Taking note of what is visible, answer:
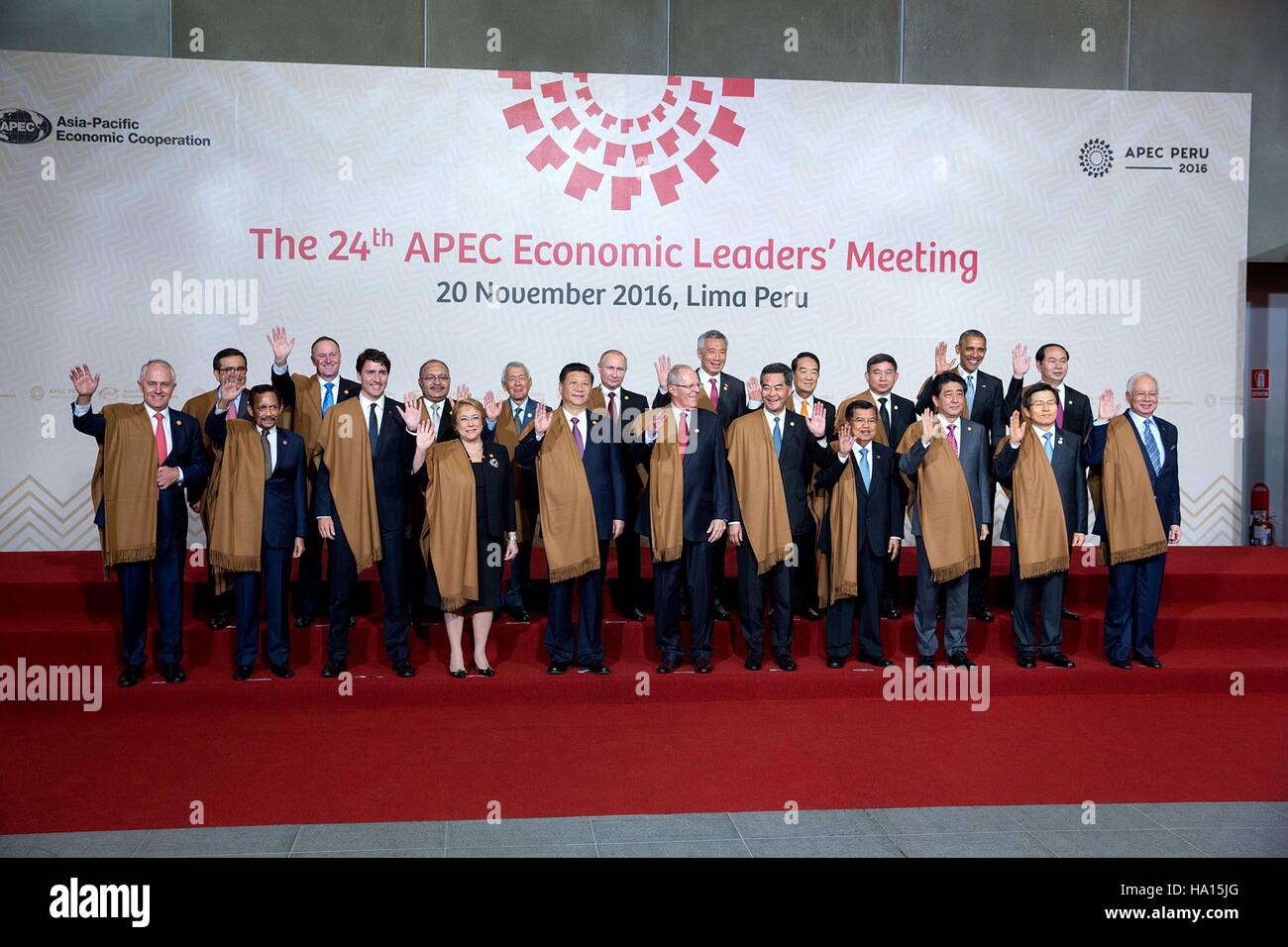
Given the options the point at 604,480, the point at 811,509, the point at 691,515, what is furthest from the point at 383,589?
the point at 811,509

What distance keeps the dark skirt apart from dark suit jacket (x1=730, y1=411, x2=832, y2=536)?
111cm

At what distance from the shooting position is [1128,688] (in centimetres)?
492

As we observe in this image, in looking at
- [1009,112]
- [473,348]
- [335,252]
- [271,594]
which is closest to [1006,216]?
[1009,112]

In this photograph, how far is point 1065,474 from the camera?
5039 millimetres

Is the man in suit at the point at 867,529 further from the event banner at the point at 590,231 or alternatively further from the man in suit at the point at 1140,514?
the event banner at the point at 590,231

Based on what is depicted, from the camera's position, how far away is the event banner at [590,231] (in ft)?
21.3

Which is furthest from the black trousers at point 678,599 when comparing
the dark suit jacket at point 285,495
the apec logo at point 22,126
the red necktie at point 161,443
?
the apec logo at point 22,126

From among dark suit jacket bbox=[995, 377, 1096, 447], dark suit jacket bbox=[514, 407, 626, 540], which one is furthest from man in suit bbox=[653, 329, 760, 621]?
dark suit jacket bbox=[995, 377, 1096, 447]

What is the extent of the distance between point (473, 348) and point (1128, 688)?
4.22 meters

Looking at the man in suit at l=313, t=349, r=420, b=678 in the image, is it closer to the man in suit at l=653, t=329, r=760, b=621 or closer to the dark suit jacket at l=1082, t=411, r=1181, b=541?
the man in suit at l=653, t=329, r=760, b=621

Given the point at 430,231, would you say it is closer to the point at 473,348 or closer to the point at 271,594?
the point at 473,348

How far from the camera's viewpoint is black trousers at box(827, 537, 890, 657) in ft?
16.2

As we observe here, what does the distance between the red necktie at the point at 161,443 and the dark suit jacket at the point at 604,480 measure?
1.52m
